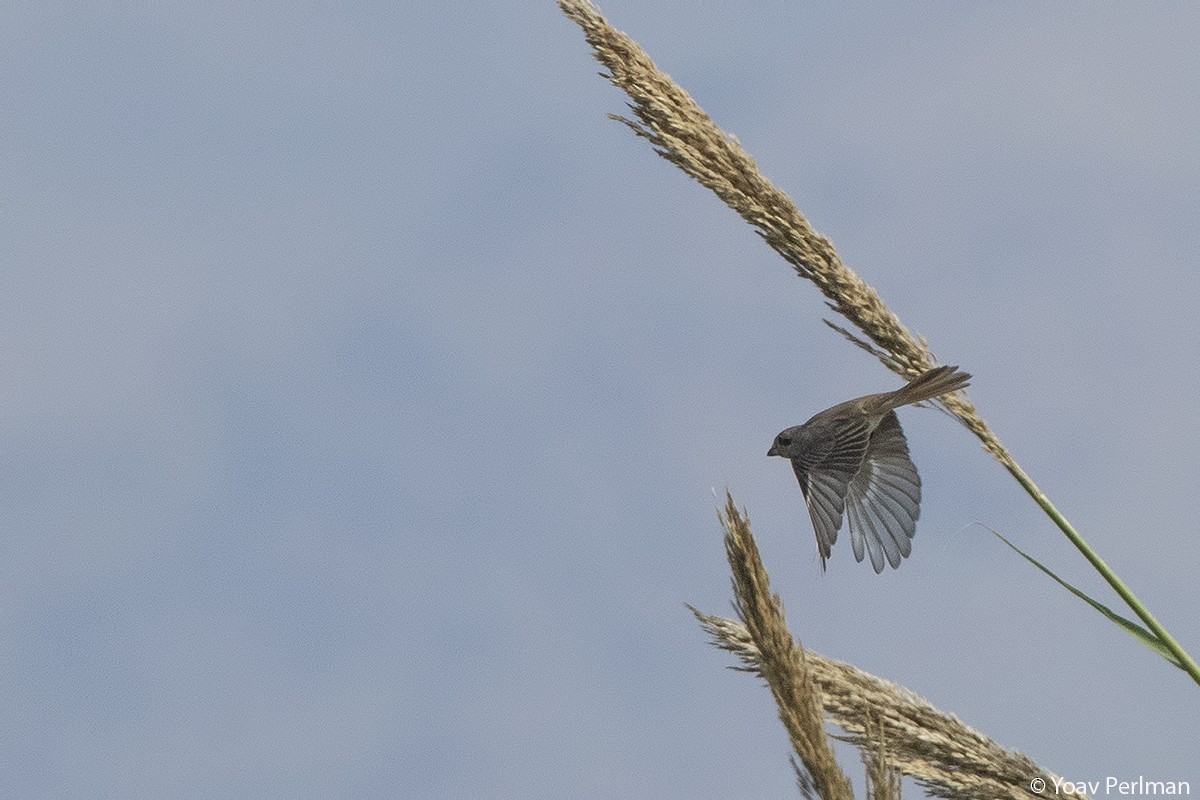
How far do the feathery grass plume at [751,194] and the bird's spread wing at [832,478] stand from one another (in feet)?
2.49

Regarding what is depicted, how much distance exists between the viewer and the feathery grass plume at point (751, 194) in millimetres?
2900

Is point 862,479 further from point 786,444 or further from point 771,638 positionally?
point 771,638

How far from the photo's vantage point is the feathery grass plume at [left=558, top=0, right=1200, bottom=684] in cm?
290

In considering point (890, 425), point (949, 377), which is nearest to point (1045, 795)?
point (949, 377)

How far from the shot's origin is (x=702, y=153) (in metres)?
2.92

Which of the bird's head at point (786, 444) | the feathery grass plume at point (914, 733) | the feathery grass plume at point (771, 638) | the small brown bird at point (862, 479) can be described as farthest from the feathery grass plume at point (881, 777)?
the bird's head at point (786, 444)

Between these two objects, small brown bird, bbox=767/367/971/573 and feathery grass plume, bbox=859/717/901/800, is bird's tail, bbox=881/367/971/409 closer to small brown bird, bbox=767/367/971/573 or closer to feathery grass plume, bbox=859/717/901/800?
small brown bird, bbox=767/367/971/573

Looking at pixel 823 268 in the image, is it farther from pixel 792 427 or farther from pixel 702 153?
pixel 792 427

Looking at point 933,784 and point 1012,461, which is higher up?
point 1012,461

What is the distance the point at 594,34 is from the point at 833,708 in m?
1.53

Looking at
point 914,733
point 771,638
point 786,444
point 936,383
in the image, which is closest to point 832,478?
point 786,444

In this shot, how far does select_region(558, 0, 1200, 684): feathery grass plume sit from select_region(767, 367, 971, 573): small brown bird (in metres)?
0.62

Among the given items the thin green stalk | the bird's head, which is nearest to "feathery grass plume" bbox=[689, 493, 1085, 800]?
the thin green stalk

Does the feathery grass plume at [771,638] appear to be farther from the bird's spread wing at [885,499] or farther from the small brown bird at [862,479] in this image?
the bird's spread wing at [885,499]
